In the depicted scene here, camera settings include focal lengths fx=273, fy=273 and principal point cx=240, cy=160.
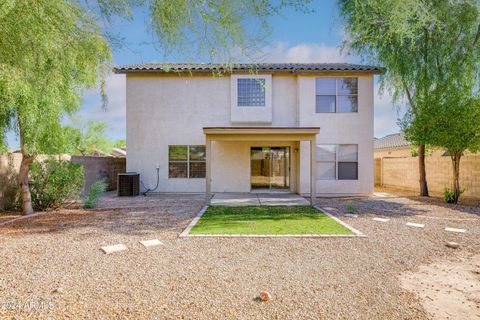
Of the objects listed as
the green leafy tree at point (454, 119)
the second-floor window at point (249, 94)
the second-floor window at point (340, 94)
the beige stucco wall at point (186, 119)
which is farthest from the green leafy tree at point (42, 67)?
the green leafy tree at point (454, 119)

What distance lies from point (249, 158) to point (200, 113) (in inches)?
130

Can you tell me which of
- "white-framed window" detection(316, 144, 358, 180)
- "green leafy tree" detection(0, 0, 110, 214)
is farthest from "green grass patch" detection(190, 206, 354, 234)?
"green leafy tree" detection(0, 0, 110, 214)

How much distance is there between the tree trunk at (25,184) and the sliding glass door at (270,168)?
8959mm

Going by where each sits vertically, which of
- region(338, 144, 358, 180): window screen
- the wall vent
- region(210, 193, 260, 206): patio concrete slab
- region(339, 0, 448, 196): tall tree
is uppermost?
region(339, 0, 448, 196): tall tree

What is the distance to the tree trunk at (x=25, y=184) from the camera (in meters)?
8.00

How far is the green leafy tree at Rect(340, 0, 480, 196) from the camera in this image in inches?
401

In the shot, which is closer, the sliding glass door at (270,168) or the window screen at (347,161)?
the window screen at (347,161)

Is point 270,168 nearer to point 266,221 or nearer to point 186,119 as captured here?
point 186,119

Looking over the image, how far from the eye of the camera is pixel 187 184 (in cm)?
1356

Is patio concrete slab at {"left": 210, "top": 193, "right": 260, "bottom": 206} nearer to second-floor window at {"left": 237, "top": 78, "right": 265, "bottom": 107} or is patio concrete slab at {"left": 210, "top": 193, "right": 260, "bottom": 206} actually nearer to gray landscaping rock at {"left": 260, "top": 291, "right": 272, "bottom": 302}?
second-floor window at {"left": 237, "top": 78, "right": 265, "bottom": 107}

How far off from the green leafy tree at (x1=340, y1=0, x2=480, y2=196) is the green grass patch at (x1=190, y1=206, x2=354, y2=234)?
6566mm

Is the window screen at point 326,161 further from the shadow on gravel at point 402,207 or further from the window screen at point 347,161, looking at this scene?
the shadow on gravel at point 402,207

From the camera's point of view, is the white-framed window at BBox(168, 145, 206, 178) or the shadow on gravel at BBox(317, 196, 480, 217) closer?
the shadow on gravel at BBox(317, 196, 480, 217)

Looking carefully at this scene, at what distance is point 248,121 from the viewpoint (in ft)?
42.7
